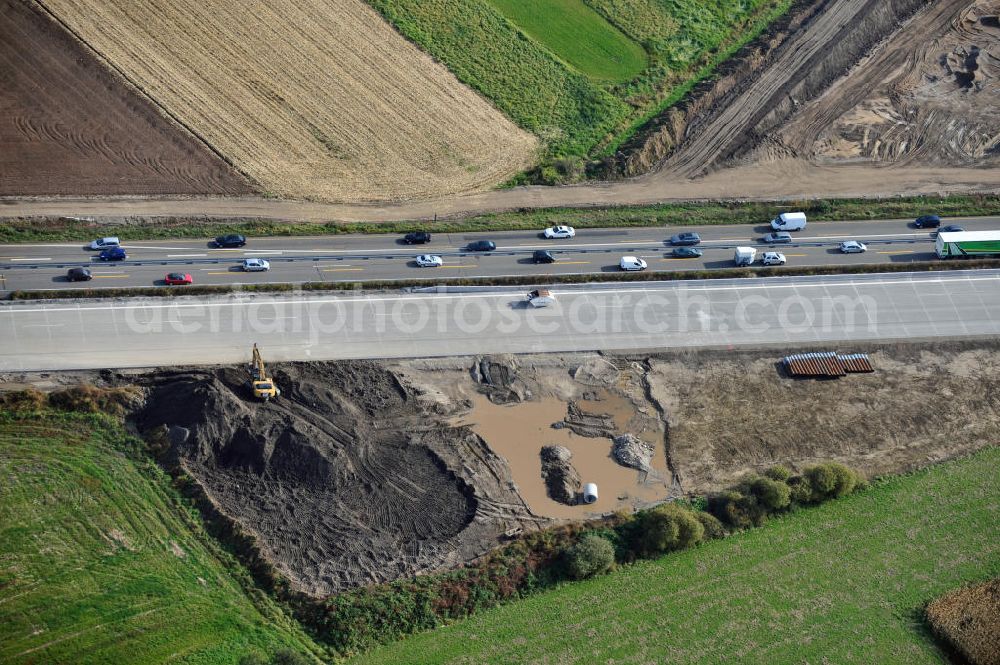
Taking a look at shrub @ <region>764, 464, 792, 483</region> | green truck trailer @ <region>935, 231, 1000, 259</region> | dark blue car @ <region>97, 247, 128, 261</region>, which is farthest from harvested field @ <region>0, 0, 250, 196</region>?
green truck trailer @ <region>935, 231, 1000, 259</region>

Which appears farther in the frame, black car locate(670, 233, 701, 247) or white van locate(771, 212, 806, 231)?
white van locate(771, 212, 806, 231)

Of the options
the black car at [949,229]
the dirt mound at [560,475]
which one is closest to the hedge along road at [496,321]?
the black car at [949,229]

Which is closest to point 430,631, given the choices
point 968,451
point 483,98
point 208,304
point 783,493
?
point 783,493

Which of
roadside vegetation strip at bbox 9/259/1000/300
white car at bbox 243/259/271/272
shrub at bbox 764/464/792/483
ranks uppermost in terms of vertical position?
white car at bbox 243/259/271/272

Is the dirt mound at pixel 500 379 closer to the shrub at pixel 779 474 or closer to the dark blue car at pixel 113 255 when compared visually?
the shrub at pixel 779 474

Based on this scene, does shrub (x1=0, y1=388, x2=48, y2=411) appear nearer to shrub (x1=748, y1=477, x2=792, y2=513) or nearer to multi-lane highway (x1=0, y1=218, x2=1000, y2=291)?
multi-lane highway (x1=0, y1=218, x2=1000, y2=291)

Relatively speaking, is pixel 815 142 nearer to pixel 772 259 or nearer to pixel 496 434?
pixel 772 259
